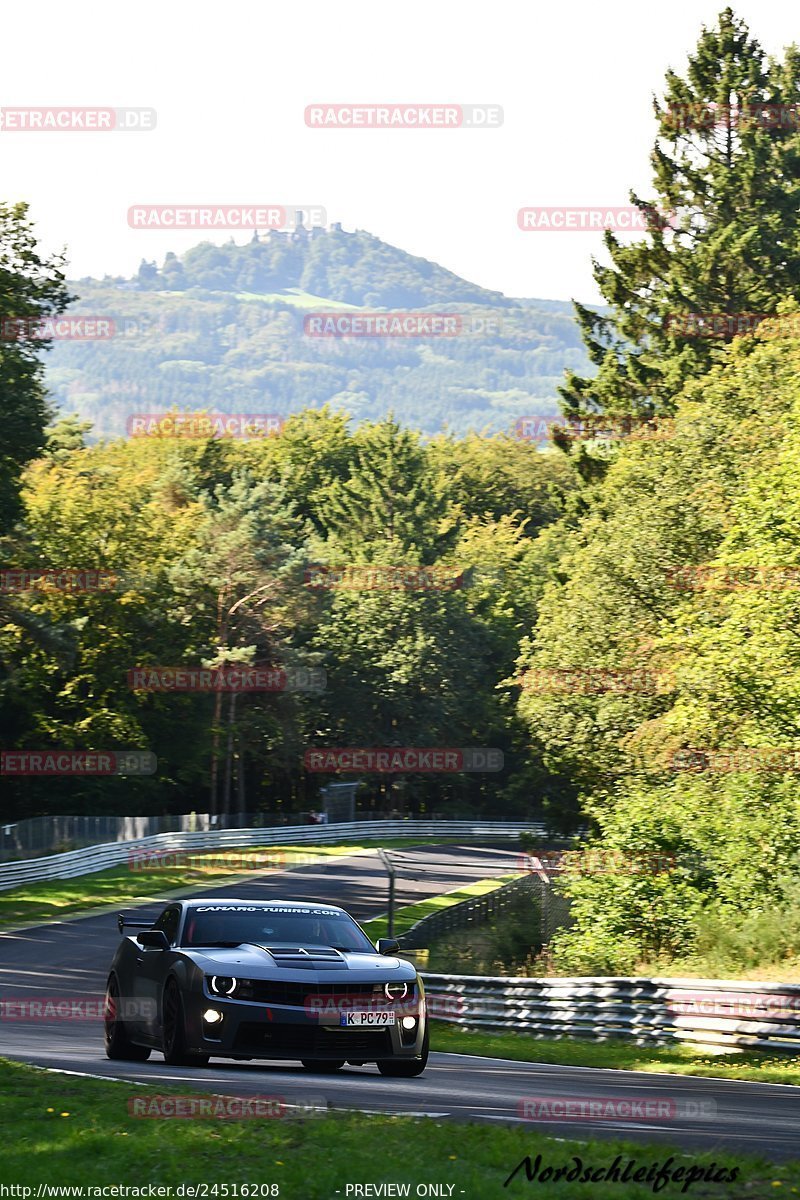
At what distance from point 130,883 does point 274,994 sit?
1618 inches

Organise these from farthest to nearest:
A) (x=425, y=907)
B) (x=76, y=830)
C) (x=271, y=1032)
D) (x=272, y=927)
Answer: (x=76, y=830)
(x=425, y=907)
(x=272, y=927)
(x=271, y=1032)

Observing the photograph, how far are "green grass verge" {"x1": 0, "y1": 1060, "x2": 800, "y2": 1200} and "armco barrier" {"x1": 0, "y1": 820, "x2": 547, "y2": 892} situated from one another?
39339 millimetres

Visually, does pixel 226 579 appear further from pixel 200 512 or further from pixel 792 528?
pixel 792 528

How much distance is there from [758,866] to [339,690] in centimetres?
6075

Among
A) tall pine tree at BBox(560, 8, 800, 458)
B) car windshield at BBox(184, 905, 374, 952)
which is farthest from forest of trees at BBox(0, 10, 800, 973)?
car windshield at BBox(184, 905, 374, 952)

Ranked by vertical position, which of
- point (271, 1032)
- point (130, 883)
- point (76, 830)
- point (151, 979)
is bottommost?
point (130, 883)

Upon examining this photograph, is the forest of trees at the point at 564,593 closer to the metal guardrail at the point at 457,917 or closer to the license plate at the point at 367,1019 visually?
the metal guardrail at the point at 457,917

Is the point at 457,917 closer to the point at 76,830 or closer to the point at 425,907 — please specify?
the point at 425,907

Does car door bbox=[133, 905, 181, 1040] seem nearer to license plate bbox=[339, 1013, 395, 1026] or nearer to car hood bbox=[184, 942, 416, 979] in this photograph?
car hood bbox=[184, 942, 416, 979]

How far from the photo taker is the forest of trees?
3031cm

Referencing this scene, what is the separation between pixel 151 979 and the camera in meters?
13.4

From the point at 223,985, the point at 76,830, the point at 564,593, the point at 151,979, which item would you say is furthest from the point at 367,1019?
the point at 76,830

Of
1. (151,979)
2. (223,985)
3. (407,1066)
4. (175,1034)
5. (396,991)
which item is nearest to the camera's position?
(223,985)

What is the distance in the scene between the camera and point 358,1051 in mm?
12484
